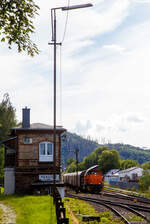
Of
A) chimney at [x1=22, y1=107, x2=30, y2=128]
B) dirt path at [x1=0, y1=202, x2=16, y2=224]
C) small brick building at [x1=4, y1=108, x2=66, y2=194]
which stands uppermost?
chimney at [x1=22, y1=107, x2=30, y2=128]

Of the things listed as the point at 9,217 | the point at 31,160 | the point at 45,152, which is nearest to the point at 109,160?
the point at 45,152

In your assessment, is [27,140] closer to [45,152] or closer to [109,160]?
[45,152]

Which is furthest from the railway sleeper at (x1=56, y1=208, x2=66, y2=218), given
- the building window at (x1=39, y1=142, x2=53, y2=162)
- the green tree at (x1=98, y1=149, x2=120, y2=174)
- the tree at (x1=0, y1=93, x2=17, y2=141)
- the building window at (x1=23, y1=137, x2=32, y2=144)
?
the green tree at (x1=98, y1=149, x2=120, y2=174)

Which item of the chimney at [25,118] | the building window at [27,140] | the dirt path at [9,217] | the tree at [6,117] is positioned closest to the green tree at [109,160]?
the tree at [6,117]

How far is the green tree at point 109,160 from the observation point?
11519 cm

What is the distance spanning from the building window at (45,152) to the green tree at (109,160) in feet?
270

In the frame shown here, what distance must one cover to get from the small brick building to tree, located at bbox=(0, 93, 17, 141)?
26.9 meters

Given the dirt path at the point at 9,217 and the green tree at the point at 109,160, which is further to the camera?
the green tree at the point at 109,160

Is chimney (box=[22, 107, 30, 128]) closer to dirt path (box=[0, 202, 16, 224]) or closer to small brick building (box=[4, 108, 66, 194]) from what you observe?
small brick building (box=[4, 108, 66, 194])

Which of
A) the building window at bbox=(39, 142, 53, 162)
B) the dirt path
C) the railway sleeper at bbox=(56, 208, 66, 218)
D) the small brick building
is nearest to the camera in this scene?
the railway sleeper at bbox=(56, 208, 66, 218)

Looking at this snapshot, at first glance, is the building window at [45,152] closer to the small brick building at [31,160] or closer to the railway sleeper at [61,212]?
the small brick building at [31,160]

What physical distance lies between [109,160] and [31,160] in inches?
3398

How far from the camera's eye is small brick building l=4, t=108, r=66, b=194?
33469 millimetres

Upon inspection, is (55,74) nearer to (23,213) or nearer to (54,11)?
(54,11)
